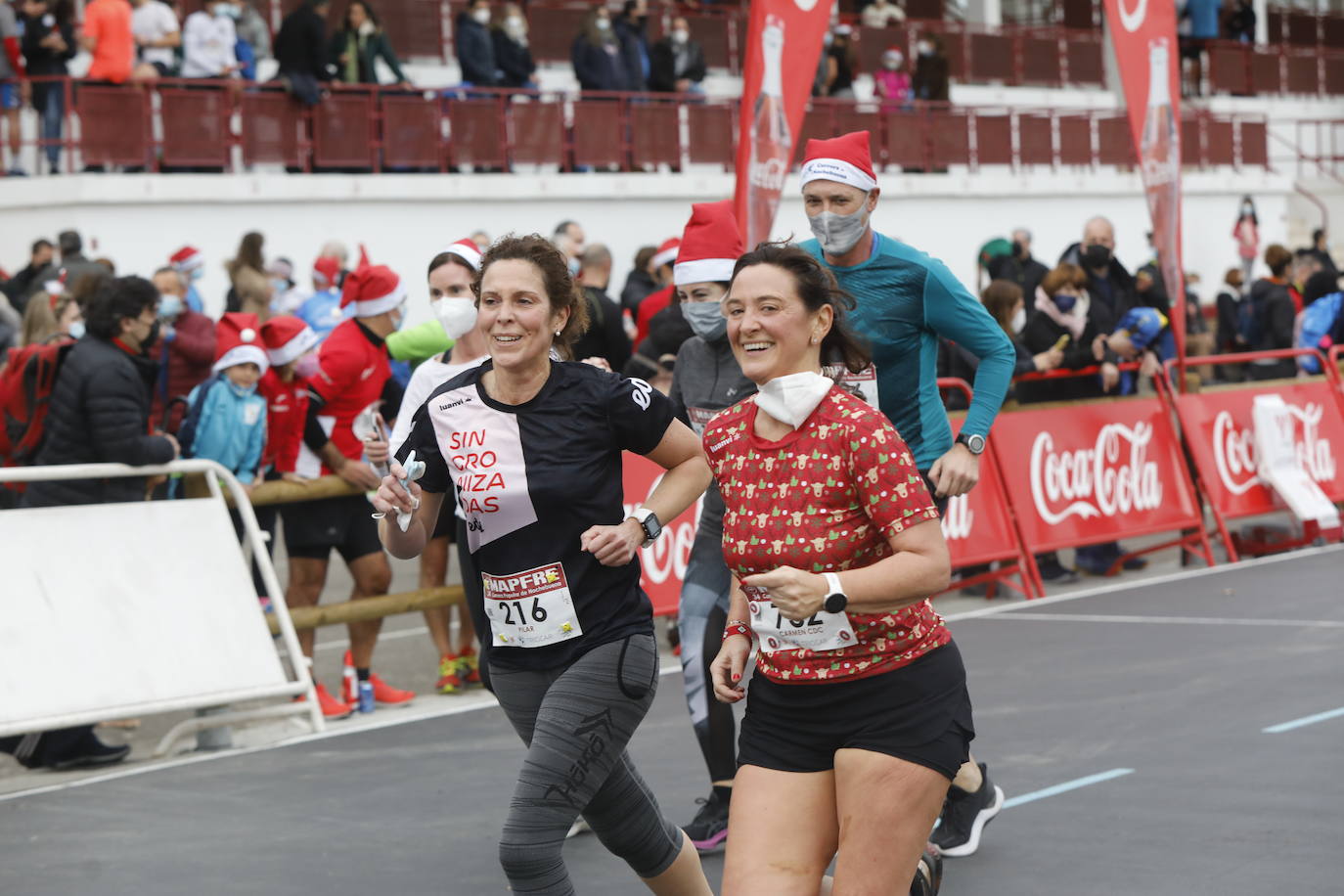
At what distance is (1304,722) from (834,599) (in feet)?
16.1

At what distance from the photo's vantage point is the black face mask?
46.2ft

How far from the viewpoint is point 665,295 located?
1218cm

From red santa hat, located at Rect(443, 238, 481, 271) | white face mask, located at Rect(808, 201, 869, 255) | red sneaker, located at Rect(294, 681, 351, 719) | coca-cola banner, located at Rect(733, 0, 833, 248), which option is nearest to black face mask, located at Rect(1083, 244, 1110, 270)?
coca-cola banner, located at Rect(733, 0, 833, 248)

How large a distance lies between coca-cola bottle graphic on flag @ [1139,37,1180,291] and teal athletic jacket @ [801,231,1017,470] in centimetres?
882

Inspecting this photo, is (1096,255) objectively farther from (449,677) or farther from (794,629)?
(794,629)

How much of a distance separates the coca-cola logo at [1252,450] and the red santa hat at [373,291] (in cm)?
705

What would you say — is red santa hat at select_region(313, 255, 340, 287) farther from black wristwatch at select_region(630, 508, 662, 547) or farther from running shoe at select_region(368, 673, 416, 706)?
black wristwatch at select_region(630, 508, 662, 547)

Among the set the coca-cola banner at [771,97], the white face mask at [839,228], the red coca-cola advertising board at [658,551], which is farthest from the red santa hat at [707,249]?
the coca-cola banner at [771,97]

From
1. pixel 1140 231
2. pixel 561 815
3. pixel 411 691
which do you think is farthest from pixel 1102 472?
pixel 1140 231

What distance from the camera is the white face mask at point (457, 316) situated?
22.8 feet

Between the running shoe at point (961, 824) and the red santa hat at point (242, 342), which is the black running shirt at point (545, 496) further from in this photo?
the red santa hat at point (242, 342)

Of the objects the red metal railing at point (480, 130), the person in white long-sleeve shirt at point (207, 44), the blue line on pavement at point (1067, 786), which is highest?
the person in white long-sleeve shirt at point (207, 44)

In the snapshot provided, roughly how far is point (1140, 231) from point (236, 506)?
23.6 meters

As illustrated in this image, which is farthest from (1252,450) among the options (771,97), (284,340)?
(284,340)
